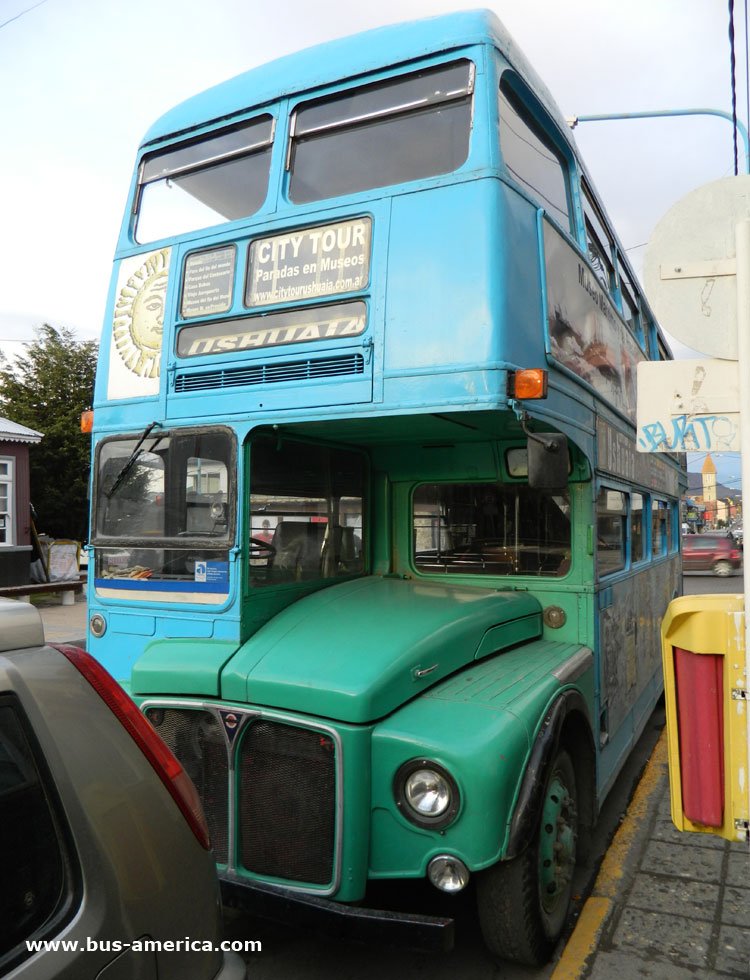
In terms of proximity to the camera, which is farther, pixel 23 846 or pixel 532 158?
pixel 532 158

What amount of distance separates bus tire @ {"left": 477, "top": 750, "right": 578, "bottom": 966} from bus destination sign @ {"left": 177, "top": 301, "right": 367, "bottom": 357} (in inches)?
85.1

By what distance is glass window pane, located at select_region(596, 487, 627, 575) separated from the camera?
446cm

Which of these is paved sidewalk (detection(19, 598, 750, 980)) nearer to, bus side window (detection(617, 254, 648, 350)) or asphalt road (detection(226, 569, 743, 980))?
asphalt road (detection(226, 569, 743, 980))

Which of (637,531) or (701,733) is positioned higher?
(637,531)

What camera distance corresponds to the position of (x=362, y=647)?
315 cm

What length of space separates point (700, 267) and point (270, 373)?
2.07 metres

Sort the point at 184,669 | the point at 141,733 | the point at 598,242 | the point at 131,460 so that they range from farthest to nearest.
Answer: the point at 598,242 → the point at 131,460 → the point at 184,669 → the point at 141,733

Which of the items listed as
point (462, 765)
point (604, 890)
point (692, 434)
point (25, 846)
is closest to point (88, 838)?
point (25, 846)

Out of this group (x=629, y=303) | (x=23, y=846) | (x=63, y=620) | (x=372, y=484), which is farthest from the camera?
(x=63, y=620)

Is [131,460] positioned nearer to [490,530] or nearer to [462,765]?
[490,530]

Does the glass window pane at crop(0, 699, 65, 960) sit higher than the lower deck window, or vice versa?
the lower deck window

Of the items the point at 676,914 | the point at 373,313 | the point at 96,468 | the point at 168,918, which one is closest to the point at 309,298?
the point at 373,313

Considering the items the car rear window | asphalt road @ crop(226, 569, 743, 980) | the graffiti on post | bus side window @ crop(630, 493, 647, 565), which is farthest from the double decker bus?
the car rear window

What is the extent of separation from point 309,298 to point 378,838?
93.5 inches
